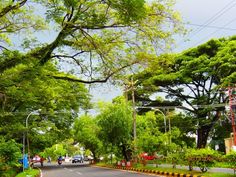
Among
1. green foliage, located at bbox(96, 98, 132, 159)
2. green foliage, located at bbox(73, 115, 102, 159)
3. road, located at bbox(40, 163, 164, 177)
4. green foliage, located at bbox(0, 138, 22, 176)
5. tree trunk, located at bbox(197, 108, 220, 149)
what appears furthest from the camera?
green foliage, located at bbox(73, 115, 102, 159)

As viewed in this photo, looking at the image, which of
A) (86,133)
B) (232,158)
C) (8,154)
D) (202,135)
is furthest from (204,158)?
(86,133)

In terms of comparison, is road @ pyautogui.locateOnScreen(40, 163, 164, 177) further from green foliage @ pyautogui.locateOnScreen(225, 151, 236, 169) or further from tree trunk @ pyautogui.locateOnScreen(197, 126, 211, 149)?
tree trunk @ pyautogui.locateOnScreen(197, 126, 211, 149)

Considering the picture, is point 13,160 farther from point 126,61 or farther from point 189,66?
point 189,66

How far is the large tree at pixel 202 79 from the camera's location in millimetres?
36562

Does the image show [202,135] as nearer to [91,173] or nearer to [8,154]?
[91,173]

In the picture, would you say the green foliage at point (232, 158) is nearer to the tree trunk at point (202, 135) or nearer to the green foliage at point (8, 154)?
the green foliage at point (8, 154)

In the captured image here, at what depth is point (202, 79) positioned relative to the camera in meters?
40.1

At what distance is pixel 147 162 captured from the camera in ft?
110

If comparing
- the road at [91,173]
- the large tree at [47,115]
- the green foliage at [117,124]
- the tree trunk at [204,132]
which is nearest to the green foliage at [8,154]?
the large tree at [47,115]

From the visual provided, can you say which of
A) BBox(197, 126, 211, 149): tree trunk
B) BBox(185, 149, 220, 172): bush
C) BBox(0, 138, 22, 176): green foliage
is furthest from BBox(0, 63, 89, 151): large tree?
BBox(197, 126, 211, 149): tree trunk

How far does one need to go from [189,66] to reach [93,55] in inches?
1075

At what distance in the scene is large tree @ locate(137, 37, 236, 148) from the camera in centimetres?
3656

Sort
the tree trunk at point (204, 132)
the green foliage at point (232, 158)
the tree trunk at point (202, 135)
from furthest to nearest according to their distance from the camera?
the tree trunk at point (202, 135) < the tree trunk at point (204, 132) < the green foliage at point (232, 158)

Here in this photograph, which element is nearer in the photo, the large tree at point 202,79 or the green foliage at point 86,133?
the large tree at point 202,79
